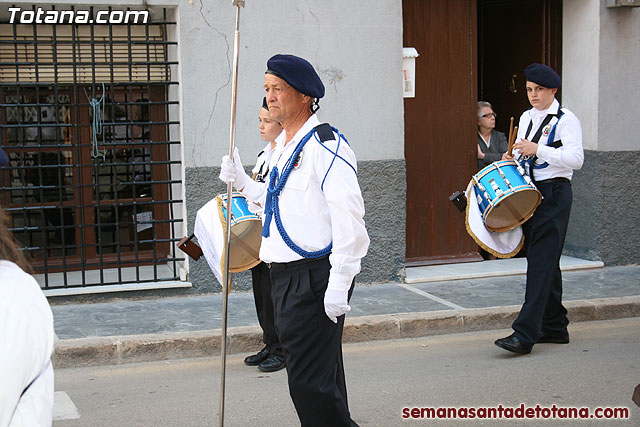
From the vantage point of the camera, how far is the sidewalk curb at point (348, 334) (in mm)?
6465

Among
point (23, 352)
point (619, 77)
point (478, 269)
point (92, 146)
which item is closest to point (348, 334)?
point (478, 269)

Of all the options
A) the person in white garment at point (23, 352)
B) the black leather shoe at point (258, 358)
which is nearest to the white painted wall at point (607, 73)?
the black leather shoe at point (258, 358)

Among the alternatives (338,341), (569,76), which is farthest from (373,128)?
(338,341)

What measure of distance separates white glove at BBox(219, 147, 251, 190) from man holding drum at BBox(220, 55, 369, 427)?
1.38 feet

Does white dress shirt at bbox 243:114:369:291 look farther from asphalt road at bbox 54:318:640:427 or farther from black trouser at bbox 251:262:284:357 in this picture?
black trouser at bbox 251:262:284:357

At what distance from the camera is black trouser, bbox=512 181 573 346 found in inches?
245

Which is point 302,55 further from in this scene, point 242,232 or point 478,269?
point 242,232

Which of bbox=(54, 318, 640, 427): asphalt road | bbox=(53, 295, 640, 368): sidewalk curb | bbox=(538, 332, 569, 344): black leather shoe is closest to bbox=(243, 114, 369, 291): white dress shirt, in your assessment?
bbox=(54, 318, 640, 427): asphalt road

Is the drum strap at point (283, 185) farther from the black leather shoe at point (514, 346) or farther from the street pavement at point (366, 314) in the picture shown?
the street pavement at point (366, 314)

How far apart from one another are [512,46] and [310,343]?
7.80m

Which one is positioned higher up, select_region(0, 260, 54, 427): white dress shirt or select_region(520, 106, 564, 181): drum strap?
select_region(520, 106, 564, 181): drum strap

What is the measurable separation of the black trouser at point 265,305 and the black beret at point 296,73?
6.91 ft

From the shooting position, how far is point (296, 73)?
3947 mm

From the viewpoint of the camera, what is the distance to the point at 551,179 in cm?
636
